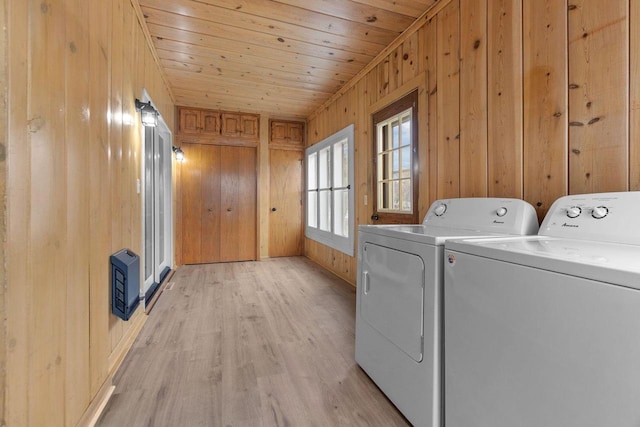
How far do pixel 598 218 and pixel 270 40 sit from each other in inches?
104

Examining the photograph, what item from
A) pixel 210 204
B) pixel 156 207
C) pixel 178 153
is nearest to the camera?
pixel 156 207

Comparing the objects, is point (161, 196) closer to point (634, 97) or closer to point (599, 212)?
point (599, 212)

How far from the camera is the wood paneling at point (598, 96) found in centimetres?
116

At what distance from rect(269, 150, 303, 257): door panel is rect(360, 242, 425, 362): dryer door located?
3456 millimetres

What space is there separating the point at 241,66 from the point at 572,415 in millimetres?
3516

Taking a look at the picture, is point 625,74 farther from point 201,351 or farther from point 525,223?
point 201,351

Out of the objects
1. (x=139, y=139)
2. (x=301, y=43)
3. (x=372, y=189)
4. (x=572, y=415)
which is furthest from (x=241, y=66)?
(x=572, y=415)

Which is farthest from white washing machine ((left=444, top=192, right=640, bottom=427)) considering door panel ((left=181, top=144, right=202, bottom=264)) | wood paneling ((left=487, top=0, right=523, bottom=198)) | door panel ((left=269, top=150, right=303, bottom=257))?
door panel ((left=181, top=144, right=202, bottom=264))

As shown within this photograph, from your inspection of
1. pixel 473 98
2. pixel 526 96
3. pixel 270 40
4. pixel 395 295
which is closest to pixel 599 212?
pixel 526 96

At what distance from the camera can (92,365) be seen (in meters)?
1.38

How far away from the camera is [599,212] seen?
107 centimetres

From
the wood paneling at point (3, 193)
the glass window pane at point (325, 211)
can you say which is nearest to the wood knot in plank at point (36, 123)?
the wood paneling at point (3, 193)

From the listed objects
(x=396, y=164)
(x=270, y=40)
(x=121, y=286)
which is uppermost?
(x=270, y=40)

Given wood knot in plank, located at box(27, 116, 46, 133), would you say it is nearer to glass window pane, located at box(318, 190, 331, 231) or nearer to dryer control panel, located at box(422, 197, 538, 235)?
dryer control panel, located at box(422, 197, 538, 235)
